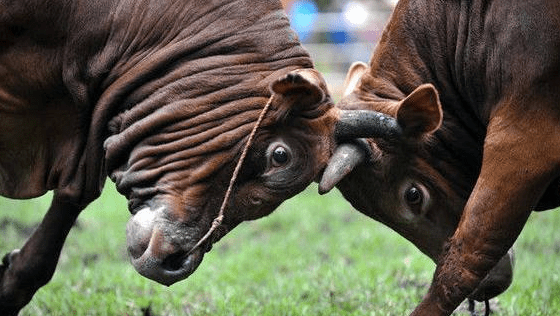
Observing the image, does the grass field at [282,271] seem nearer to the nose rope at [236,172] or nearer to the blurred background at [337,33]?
the nose rope at [236,172]

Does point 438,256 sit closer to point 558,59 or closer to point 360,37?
point 558,59

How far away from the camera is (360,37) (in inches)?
843

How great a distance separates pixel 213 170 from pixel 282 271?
3.43m

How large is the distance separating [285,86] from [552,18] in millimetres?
1220

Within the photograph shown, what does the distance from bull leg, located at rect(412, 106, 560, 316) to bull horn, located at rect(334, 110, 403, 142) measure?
0.44 meters

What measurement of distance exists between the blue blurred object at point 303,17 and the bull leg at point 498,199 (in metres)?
15.2

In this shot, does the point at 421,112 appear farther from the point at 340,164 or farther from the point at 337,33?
the point at 337,33

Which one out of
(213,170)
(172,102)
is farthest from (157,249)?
(172,102)

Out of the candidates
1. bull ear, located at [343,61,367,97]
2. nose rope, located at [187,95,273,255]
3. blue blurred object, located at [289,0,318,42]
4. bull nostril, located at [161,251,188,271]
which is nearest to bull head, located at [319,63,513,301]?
bull ear, located at [343,61,367,97]

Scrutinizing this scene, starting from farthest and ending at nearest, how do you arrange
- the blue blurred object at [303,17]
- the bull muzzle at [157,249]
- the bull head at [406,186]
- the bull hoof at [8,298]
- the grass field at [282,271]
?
the blue blurred object at [303,17] → the grass field at [282,271] → the bull hoof at [8,298] → the bull head at [406,186] → the bull muzzle at [157,249]

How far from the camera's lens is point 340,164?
5.35 meters

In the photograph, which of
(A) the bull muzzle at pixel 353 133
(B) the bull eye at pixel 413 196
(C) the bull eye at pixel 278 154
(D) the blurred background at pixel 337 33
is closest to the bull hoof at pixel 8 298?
(C) the bull eye at pixel 278 154

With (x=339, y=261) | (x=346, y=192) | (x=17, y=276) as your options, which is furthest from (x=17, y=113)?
(x=339, y=261)

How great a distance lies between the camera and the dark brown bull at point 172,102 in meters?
5.20
